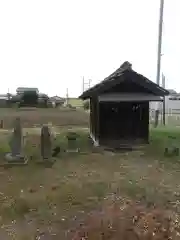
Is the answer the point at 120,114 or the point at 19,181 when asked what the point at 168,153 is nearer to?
the point at 120,114

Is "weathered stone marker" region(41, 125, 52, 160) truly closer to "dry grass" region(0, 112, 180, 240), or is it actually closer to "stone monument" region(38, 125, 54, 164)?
"stone monument" region(38, 125, 54, 164)

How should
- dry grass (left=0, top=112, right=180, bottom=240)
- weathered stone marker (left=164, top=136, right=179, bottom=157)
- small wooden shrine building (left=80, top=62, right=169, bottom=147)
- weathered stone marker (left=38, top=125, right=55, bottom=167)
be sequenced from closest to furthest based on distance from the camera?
dry grass (left=0, top=112, right=180, bottom=240)
weathered stone marker (left=38, top=125, right=55, bottom=167)
weathered stone marker (left=164, top=136, right=179, bottom=157)
small wooden shrine building (left=80, top=62, right=169, bottom=147)

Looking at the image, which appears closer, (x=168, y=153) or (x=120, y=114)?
(x=168, y=153)

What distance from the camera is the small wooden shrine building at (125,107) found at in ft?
51.1

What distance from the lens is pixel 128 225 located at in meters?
7.31

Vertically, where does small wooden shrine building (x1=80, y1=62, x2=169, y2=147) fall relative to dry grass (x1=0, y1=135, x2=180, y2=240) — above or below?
above

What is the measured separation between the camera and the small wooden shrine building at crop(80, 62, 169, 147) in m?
15.6

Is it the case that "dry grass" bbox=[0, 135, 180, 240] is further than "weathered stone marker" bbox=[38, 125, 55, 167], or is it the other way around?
"weathered stone marker" bbox=[38, 125, 55, 167]

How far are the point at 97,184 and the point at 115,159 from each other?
11.2 feet

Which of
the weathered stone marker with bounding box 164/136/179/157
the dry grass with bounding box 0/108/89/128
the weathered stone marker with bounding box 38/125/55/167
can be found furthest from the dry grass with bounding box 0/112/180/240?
the dry grass with bounding box 0/108/89/128

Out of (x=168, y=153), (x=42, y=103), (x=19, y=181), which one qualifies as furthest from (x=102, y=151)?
(x=42, y=103)

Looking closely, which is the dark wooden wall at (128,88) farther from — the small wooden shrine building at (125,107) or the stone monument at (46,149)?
the stone monument at (46,149)

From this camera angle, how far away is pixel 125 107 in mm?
16188

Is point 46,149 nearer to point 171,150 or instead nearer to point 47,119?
point 171,150
